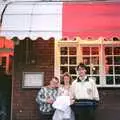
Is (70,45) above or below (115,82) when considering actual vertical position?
above

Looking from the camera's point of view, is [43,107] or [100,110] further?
[100,110]

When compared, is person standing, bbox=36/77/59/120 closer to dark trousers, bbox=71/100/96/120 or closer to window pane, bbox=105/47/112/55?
dark trousers, bbox=71/100/96/120

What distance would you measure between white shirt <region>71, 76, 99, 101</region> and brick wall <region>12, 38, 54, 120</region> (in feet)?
4.96

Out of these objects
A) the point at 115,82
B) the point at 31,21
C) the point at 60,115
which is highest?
the point at 31,21

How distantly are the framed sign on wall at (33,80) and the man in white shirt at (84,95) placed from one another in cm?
156

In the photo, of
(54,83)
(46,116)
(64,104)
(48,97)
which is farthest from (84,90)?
(46,116)

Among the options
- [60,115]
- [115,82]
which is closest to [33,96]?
[60,115]

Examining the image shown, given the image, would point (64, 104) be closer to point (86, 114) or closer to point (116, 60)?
point (86, 114)

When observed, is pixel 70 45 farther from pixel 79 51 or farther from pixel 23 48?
pixel 23 48

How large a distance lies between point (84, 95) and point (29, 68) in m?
2.13

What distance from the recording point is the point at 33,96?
1108 cm

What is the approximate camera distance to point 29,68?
11172 mm

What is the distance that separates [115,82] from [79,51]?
4.17 feet

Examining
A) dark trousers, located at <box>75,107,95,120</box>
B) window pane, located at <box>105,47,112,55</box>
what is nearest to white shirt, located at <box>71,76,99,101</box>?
dark trousers, located at <box>75,107,95,120</box>
